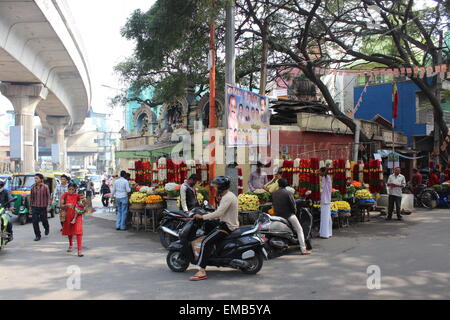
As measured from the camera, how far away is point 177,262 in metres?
7.09

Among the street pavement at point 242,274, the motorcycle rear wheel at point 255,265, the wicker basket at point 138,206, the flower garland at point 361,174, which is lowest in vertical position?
the street pavement at point 242,274

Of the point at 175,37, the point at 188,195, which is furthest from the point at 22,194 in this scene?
the point at 188,195

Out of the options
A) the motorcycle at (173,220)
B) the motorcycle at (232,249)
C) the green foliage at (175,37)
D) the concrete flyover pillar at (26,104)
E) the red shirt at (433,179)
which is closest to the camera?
the motorcycle at (232,249)

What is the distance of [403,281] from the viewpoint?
6281 millimetres

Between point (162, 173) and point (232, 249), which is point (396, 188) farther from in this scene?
point (232, 249)

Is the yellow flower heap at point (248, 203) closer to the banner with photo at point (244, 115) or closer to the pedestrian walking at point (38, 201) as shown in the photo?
the banner with photo at point (244, 115)

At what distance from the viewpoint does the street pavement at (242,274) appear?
229 inches

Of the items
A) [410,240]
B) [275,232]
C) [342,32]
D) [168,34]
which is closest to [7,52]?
[168,34]

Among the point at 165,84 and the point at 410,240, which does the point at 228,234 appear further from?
the point at 165,84

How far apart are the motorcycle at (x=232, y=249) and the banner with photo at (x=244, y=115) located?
3.40 meters

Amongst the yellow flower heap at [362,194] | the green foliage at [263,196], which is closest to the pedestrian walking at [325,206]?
the green foliage at [263,196]

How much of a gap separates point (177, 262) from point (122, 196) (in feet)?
19.3

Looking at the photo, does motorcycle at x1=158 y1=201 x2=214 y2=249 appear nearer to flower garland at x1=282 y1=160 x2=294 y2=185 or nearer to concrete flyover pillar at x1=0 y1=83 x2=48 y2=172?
flower garland at x1=282 y1=160 x2=294 y2=185

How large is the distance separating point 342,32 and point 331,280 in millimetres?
13462
